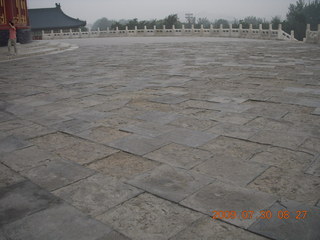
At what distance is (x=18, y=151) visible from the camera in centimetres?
388

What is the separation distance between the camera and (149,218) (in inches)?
96.5

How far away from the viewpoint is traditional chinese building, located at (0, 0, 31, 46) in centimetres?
1738

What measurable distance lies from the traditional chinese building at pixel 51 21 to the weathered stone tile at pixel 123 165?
1848 inches

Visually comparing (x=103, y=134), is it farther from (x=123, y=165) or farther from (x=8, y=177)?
(x=8, y=177)

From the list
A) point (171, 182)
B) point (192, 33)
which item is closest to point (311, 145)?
point (171, 182)

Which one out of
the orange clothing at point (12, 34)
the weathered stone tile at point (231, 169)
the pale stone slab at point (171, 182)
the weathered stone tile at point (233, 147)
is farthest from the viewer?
the orange clothing at point (12, 34)

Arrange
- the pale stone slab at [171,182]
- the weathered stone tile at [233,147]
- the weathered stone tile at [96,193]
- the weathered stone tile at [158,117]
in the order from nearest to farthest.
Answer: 1. the weathered stone tile at [96,193]
2. the pale stone slab at [171,182]
3. the weathered stone tile at [233,147]
4. the weathered stone tile at [158,117]

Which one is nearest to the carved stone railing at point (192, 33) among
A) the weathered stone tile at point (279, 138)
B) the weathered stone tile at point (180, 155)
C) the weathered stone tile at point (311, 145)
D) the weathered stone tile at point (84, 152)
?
the weathered stone tile at point (279, 138)

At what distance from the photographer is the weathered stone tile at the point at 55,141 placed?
4.02 meters

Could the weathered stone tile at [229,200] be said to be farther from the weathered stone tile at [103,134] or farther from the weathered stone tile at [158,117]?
the weathered stone tile at [158,117]

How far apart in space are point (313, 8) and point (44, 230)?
89150mm

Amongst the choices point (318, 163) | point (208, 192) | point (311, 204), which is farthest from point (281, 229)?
point (318, 163)

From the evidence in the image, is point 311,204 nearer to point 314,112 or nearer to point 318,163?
point 318,163

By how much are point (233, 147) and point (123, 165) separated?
1269 mm
